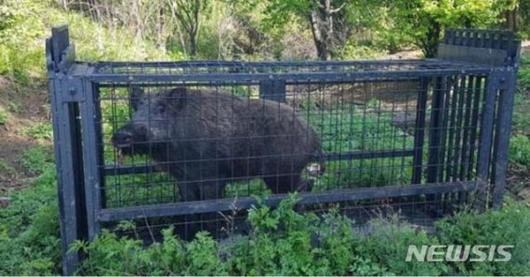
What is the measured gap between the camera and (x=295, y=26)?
17.0 meters

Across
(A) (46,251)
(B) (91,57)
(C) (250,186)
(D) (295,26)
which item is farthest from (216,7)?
(A) (46,251)

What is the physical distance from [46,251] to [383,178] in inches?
137

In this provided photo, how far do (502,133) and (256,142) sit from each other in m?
2.26

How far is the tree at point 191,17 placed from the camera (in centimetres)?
1616

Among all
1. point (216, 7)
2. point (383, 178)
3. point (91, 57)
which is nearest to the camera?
point (383, 178)

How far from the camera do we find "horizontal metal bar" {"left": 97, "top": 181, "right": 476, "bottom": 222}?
15.5 feet

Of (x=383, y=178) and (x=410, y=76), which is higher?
(x=410, y=76)

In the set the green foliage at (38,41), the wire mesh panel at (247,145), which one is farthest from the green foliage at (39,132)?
the wire mesh panel at (247,145)

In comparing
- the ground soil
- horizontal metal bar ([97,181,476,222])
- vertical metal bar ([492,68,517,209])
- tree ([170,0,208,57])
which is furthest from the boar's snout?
tree ([170,0,208,57])

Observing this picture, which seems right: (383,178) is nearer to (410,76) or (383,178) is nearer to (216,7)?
(410,76)

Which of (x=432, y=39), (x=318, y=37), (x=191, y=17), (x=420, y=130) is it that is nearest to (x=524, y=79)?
(x=432, y=39)

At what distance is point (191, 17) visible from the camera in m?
16.5

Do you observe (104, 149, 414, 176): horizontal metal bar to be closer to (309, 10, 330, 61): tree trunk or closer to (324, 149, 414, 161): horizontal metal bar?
(324, 149, 414, 161): horizontal metal bar

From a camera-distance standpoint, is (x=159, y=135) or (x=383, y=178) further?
(x=383, y=178)
